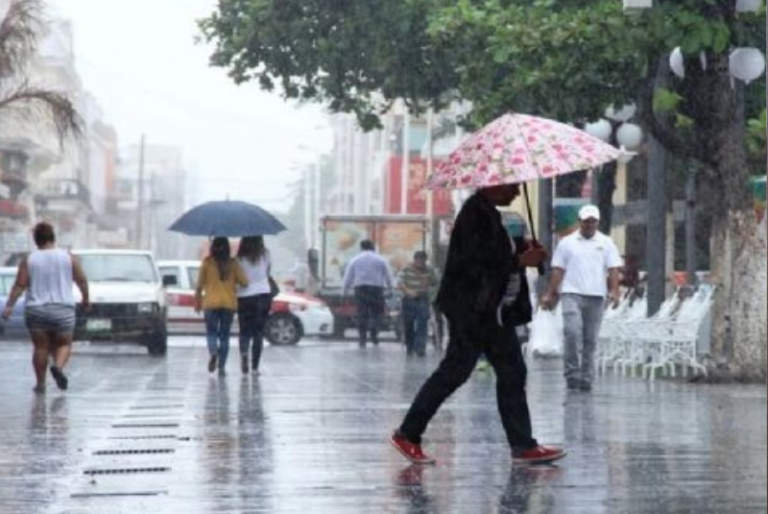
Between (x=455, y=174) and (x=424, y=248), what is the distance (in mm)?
40817

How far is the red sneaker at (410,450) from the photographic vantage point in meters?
12.8

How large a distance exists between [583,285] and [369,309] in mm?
18413

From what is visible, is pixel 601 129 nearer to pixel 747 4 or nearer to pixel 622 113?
pixel 622 113

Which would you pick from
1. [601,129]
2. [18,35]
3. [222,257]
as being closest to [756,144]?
[222,257]

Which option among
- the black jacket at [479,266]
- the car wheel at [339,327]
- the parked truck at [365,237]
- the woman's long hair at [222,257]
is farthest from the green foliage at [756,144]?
the parked truck at [365,237]

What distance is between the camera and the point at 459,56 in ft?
105

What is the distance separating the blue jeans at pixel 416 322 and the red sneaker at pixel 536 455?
22025 millimetres

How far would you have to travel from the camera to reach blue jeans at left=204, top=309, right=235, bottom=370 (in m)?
25.7

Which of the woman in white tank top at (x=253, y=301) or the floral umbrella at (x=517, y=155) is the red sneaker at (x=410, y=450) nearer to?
the floral umbrella at (x=517, y=155)

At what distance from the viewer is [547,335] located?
104ft

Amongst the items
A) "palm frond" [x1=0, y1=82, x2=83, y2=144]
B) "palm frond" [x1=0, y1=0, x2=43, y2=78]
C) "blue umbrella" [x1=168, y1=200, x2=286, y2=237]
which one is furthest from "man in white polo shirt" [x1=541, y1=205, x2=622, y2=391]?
"palm frond" [x1=0, y1=0, x2=43, y2=78]

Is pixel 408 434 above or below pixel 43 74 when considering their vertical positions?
below

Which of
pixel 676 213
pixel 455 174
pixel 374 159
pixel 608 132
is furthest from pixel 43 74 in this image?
pixel 455 174

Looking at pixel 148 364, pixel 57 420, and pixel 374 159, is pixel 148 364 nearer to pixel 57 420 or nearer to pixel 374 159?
pixel 57 420
